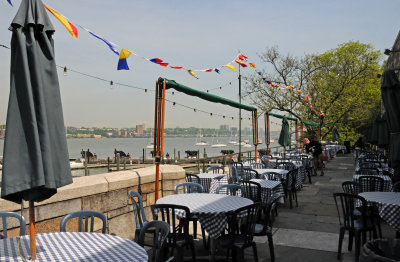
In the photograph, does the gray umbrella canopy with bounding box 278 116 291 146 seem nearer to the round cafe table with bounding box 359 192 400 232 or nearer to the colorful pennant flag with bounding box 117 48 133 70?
the round cafe table with bounding box 359 192 400 232

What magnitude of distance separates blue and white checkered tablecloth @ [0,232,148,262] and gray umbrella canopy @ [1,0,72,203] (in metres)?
0.50

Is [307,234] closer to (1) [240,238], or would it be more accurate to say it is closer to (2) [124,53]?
(1) [240,238]

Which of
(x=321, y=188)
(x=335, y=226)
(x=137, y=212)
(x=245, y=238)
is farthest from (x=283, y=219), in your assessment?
(x=321, y=188)

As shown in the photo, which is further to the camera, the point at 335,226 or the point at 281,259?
the point at 335,226

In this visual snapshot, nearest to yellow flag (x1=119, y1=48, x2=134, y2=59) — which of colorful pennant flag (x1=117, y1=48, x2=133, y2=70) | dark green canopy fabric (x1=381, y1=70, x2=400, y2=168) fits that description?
colorful pennant flag (x1=117, y1=48, x2=133, y2=70)

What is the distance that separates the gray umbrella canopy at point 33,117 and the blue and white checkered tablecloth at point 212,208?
2.13m

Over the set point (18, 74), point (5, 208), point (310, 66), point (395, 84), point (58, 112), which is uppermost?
point (310, 66)

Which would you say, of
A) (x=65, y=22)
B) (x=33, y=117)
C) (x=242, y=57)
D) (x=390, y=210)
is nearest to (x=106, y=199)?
(x=65, y=22)

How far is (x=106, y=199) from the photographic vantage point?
4.98 metres

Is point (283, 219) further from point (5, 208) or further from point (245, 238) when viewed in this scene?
point (5, 208)

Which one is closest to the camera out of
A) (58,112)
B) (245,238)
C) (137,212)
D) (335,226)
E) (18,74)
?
(18,74)

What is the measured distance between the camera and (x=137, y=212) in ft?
14.7

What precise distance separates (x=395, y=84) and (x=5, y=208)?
220 inches

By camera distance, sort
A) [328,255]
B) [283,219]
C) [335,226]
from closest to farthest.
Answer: [328,255]
[335,226]
[283,219]
